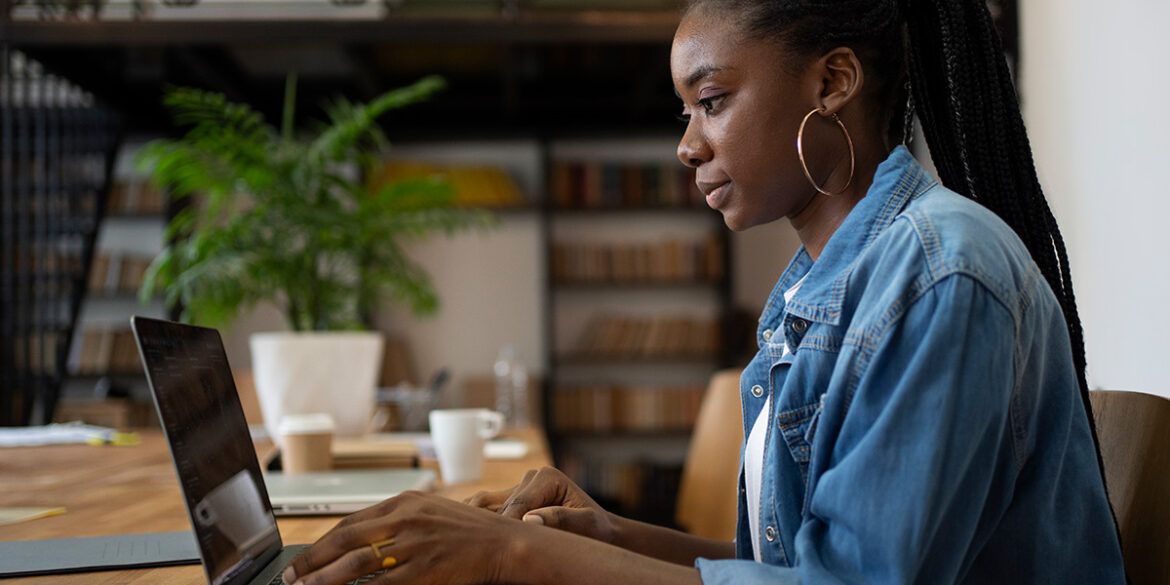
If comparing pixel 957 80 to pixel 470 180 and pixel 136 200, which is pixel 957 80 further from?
pixel 136 200

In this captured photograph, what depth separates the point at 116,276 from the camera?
5.70 m

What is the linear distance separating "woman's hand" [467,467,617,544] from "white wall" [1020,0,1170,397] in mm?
1385

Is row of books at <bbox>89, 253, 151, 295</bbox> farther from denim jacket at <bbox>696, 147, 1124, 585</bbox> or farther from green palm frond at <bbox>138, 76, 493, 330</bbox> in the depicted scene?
denim jacket at <bbox>696, 147, 1124, 585</bbox>

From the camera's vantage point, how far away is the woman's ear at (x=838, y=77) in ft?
3.05

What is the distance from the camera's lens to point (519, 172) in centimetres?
617

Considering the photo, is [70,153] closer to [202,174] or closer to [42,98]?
[42,98]

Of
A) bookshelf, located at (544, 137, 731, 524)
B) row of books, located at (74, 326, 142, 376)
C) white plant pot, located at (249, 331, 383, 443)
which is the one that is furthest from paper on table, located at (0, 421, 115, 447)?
bookshelf, located at (544, 137, 731, 524)

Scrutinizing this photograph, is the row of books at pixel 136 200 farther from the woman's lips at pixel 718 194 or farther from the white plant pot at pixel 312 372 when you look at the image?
the woman's lips at pixel 718 194

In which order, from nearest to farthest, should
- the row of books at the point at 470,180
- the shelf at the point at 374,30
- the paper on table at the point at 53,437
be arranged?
the paper on table at the point at 53,437 < the shelf at the point at 374,30 < the row of books at the point at 470,180

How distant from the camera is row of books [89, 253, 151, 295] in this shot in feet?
18.7

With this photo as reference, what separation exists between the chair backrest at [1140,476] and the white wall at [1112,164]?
109 centimetres

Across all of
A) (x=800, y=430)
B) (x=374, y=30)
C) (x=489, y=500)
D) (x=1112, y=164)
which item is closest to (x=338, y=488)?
(x=489, y=500)

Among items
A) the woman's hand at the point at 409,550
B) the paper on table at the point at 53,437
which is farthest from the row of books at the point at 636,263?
the woman's hand at the point at 409,550

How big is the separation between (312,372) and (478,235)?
395cm
